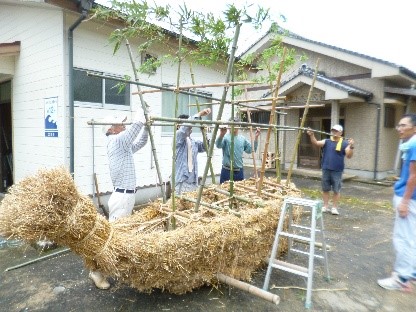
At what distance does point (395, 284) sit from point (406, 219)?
30.6 inches

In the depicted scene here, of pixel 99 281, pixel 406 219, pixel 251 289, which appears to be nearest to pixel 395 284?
pixel 406 219

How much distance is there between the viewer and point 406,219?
131 inches

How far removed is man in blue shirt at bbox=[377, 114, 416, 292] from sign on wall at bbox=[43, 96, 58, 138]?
5360 mm

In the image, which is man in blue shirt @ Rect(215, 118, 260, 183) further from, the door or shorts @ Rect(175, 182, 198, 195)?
the door

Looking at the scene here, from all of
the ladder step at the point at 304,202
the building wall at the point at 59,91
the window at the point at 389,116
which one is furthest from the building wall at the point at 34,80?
the window at the point at 389,116

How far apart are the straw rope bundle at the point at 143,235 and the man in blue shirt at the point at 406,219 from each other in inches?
55.3

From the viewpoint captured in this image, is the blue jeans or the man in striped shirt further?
the man in striped shirt

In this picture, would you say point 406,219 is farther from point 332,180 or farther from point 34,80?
point 34,80

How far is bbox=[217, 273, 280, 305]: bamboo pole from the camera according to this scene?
254 cm

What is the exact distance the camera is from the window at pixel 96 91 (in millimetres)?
5344

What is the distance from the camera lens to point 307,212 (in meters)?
6.46

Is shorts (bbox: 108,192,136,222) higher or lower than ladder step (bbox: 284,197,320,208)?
lower

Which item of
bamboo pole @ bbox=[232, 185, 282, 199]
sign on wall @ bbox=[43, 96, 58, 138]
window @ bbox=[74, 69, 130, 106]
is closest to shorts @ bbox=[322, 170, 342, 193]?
bamboo pole @ bbox=[232, 185, 282, 199]

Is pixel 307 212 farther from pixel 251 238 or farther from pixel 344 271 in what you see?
pixel 251 238
